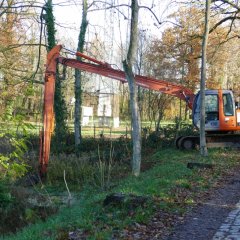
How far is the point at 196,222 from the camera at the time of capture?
837 centimetres

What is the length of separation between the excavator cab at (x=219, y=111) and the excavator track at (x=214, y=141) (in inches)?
14.6

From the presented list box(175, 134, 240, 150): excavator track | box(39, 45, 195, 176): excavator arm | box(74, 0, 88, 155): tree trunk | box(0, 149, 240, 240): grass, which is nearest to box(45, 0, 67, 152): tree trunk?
box(74, 0, 88, 155): tree trunk

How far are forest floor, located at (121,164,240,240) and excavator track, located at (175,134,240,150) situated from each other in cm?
1111

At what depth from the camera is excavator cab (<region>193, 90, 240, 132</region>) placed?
22266mm

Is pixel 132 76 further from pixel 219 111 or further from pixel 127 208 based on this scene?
pixel 219 111

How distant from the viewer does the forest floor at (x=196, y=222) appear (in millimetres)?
7547

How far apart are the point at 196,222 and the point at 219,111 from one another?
1452 centimetres

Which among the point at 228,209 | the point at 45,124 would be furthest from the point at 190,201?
the point at 45,124

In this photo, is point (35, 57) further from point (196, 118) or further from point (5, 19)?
point (196, 118)

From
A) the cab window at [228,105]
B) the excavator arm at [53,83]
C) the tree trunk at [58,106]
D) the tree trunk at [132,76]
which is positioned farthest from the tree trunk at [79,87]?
the tree trunk at [132,76]

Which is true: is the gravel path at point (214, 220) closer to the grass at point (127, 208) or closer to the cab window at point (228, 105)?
the grass at point (127, 208)

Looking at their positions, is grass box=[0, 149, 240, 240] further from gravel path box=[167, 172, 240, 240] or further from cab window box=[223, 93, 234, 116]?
cab window box=[223, 93, 234, 116]

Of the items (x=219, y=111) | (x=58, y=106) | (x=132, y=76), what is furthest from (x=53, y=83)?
(x=219, y=111)

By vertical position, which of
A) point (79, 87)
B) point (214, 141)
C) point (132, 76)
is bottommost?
point (214, 141)
